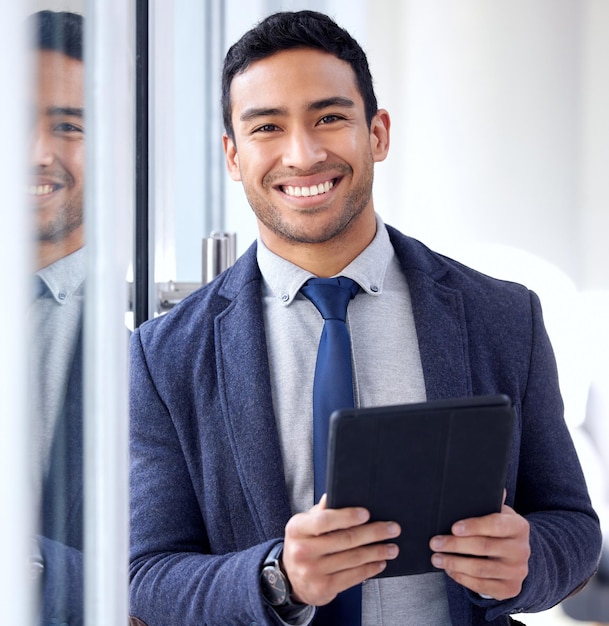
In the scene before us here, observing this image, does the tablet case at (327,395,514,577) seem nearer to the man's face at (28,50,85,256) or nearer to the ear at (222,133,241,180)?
the man's face at (28,50,85,256)

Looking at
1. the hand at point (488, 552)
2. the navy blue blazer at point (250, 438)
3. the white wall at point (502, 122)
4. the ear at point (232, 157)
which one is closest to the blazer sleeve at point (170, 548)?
the navy blue blazer at point (250, 438)

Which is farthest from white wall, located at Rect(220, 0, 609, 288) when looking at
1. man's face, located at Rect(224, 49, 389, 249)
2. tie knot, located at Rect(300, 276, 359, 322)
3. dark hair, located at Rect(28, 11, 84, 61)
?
dark hair, located at Rect(28, 11, 84, 61)

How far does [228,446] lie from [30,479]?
2.48ft

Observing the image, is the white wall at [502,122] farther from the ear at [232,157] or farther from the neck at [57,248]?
the neck at [57,248]

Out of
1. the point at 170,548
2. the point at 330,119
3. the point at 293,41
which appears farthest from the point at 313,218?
the point at 170,548

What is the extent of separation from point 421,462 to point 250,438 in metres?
0.35

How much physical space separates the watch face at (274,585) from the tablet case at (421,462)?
15 cm

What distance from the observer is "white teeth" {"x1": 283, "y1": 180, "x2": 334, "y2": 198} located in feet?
4.53

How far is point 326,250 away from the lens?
1414mm

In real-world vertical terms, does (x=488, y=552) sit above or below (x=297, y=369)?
below

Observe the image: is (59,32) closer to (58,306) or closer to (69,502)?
(58,306)

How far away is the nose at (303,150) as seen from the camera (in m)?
1.36

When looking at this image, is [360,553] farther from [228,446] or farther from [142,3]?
[142,3]

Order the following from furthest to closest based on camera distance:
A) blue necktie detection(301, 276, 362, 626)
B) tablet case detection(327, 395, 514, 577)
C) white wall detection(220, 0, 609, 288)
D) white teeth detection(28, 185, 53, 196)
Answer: white wall detection(220, 0, 609, 288), blue necktie detection(301, 276, 362, 626), tablet case detection(327, 395, 514, 577), white teeth detection(28, 185, 53, 196)
